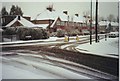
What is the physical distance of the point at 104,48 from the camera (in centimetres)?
242

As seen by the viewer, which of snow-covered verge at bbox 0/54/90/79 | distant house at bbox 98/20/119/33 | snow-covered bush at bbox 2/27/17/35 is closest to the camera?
distant house at bbox 98/20/119/33

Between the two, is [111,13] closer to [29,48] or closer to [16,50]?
[29,48]

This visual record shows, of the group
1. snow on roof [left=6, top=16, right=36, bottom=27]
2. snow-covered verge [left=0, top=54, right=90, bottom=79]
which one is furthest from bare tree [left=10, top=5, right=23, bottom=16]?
snow-covered verge [left=0, top=54, right=90, bottom=79]

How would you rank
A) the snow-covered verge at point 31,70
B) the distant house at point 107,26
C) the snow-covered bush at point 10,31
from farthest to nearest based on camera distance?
the snow-covered bush at point 10,31
the snow-covered verge at point 31,70
the distant house at point 107,26

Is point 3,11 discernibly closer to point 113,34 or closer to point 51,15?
point 51,15

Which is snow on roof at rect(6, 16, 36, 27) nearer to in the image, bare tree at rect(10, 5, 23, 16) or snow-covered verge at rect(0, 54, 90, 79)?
bare tree at rect(10, 5, 23, 16)

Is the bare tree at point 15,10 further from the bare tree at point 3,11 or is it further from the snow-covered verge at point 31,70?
the snow-covered verge at point 31,70

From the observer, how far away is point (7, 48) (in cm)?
265

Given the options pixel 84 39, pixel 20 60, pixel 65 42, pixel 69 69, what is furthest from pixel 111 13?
pixel 20 60

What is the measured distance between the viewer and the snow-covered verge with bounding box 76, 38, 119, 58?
2.37 metres

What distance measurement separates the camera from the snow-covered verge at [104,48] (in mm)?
2373

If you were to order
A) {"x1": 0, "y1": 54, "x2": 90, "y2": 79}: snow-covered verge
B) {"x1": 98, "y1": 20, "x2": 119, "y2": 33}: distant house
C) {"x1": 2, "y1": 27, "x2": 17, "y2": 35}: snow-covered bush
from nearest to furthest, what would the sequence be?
{"x1": 98, "y1": 20, "x2": 119, "y2": 33}: distant house
{"x1": 0, "y1": 54, "x2": 90, "y2": 79}: snow-covered verge
{"x1": 2, "y1": 27, "x2": 17, "y2": 35}: snow-covered bush

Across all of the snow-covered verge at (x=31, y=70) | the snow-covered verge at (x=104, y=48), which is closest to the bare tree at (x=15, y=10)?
the snow-covered verge at (x=31, y=70)

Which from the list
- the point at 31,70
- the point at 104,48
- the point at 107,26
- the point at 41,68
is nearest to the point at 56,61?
the point at 41,68
